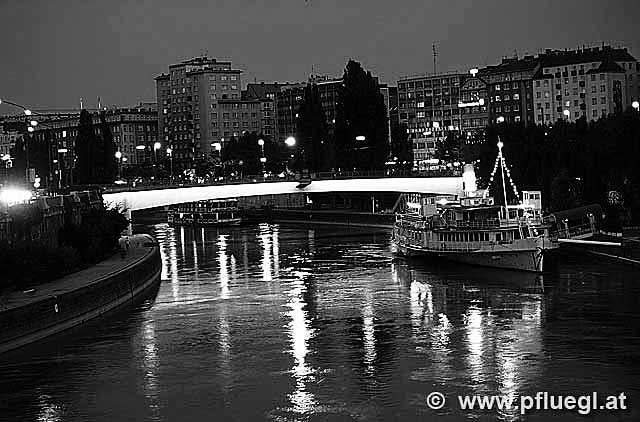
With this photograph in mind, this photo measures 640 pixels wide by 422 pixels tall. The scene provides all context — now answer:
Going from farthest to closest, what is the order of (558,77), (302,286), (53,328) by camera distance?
(558,77) → (302,286) → (53,328)

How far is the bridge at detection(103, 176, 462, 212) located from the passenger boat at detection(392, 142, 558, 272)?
41.2ft

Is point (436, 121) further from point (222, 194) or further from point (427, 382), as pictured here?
point (427, 382)

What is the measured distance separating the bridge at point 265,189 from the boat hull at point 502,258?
54.9ft

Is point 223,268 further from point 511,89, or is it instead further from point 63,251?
point 511,89

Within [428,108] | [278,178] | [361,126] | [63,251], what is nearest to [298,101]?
[428,108]

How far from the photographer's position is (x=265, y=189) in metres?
67.6

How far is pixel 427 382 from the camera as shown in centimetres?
2364

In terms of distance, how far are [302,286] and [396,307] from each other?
670cm

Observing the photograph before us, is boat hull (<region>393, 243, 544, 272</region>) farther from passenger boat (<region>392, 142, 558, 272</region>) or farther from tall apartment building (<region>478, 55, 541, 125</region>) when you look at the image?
tall apartment building (<region>478, 55, 541, 125</region>)

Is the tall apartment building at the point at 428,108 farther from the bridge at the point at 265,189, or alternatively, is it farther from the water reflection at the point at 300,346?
the water reflection at the point at 300,346

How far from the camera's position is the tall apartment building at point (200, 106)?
150 meters

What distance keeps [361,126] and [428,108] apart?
59427 mm

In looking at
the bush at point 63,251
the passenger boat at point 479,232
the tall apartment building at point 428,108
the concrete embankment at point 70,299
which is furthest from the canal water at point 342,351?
the tall apartment building at point 428,108

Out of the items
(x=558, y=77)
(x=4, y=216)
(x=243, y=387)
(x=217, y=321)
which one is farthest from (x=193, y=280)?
(x=558, y=77)
